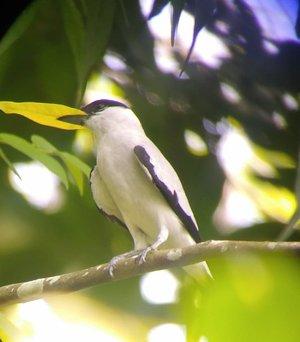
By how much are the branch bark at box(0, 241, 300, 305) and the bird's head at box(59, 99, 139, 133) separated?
214 mm

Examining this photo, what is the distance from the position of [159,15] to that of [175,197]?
300 mm

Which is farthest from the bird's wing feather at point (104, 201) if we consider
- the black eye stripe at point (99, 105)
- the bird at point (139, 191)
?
the black eye stripe at point (99, 105)

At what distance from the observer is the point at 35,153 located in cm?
120

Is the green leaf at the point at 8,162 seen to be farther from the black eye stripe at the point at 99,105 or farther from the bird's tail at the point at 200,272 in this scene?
the bird's tail at the point at 200,272

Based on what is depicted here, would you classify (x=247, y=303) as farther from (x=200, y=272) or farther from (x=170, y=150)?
(x=170, y=150)

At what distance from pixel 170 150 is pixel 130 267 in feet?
0.62

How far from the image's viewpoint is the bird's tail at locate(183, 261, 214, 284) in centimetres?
108

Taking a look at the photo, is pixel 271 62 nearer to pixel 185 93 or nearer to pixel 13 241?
pixel 185 93

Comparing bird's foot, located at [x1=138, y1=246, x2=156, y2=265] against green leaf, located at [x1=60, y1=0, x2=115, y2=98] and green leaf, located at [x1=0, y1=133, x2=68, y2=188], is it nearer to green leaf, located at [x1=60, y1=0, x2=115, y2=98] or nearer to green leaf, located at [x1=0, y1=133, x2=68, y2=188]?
green leaf, located at [x1=0, y1=133, x2=68, y2=188]

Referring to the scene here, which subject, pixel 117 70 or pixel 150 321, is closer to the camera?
pixel 150 321

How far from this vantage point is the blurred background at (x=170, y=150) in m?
1.10

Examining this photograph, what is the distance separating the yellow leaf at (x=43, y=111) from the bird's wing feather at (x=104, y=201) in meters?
0.10

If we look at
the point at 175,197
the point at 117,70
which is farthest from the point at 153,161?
the point at 117,70

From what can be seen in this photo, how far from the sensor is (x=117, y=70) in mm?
1219
